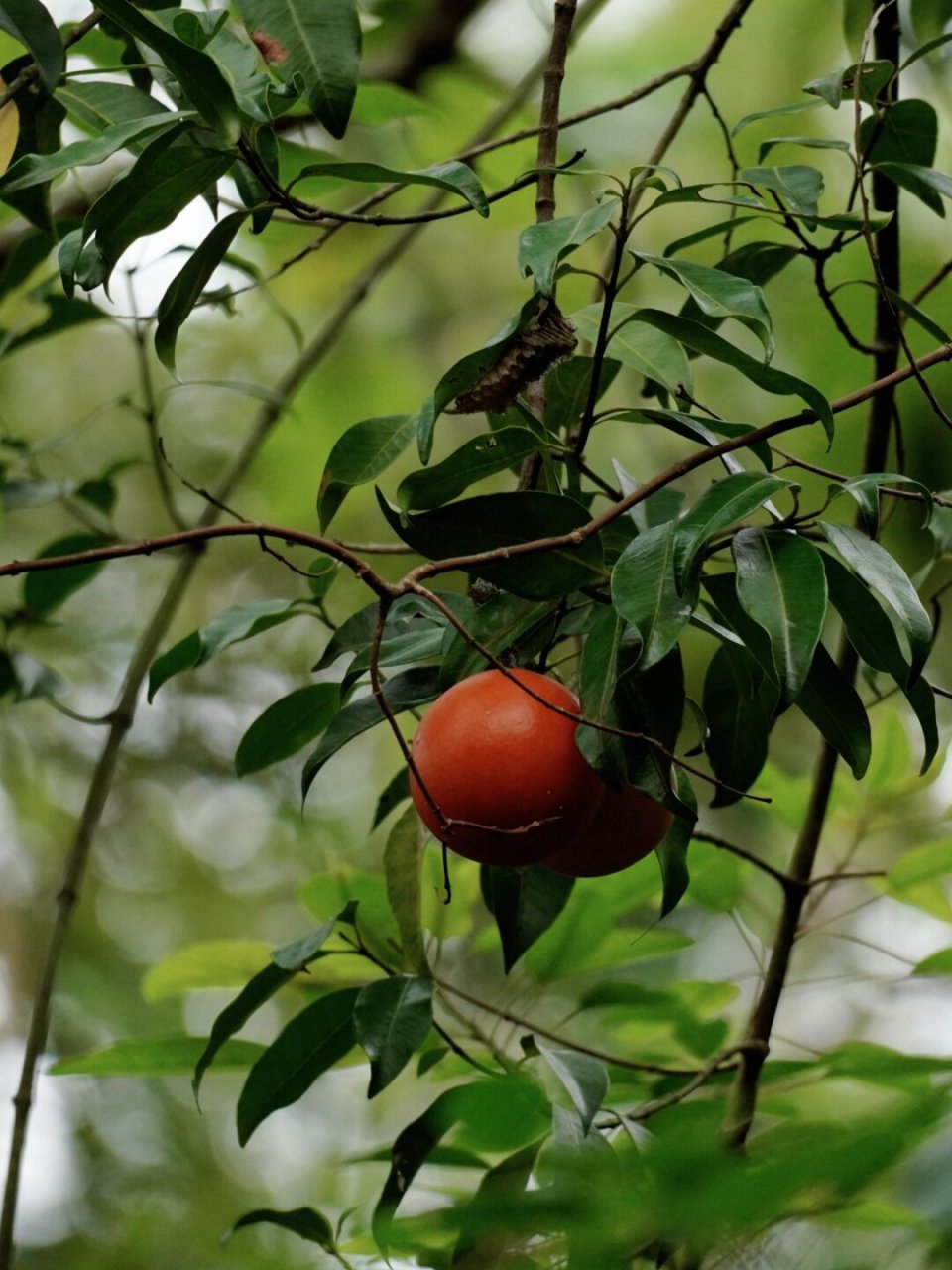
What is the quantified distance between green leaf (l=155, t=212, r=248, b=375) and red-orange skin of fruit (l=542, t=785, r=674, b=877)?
1.14ft

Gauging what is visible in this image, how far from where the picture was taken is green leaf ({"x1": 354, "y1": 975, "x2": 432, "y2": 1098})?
2.63 ft

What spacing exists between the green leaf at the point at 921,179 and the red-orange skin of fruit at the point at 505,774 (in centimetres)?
41

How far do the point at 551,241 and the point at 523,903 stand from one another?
40 cm

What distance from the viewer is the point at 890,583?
25.5 inches

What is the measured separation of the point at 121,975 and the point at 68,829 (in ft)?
1.12

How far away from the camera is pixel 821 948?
2.92 m

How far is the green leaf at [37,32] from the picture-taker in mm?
794

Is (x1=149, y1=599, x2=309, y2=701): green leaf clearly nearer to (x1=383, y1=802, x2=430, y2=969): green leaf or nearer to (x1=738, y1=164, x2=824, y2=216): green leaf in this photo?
(x1=383, y1=802, x2=430, y2=969): green leaf

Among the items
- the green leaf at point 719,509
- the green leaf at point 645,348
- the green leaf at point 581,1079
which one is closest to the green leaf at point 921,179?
the green leaf at point 645,348

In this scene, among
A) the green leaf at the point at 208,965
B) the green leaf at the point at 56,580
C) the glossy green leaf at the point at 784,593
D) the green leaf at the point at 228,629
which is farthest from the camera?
the green leaf at the point at 56,580

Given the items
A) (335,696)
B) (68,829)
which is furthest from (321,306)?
(335,696)

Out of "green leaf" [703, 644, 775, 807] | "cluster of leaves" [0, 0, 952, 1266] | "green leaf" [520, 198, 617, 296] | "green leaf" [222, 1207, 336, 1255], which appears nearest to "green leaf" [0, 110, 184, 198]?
"cluster of leaves" [0, 0, 952, 1266]

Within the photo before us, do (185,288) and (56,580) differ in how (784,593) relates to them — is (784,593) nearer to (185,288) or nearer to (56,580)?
(185,288)

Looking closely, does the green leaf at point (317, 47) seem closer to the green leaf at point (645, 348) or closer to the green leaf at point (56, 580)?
the green leaf at point (645, 348)
